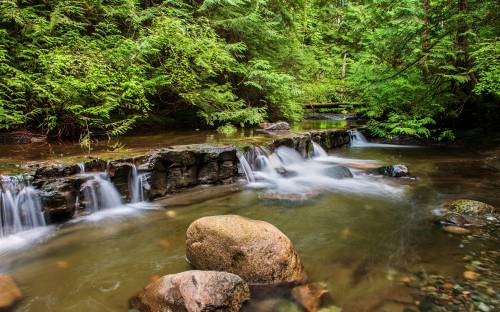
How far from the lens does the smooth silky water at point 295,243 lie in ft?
12.3

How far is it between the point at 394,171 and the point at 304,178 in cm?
243

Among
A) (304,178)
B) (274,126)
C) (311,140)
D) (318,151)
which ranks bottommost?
(304,178)

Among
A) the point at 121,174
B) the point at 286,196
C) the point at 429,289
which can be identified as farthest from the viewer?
the point at 286,196

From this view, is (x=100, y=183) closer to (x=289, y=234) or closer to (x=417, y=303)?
(x=289, y=234)

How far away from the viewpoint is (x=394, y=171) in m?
9.06

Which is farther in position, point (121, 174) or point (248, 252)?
point (121, 174)

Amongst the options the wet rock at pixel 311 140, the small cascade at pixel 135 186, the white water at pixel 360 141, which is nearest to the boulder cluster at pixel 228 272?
the small cascade at pixel 135 186

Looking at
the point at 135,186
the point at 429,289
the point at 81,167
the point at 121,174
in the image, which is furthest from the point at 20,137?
the point at 429,289

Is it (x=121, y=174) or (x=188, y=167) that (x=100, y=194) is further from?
(x=188, y=167)

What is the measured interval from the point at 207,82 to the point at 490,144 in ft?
33.6

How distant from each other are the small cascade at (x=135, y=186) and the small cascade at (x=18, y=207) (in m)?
1.63

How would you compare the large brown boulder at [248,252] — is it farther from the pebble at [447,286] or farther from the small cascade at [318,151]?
the small cascade at [318,151]

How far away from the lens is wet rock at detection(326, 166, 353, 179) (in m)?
9.06

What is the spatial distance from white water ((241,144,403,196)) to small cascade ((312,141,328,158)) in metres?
0.94
